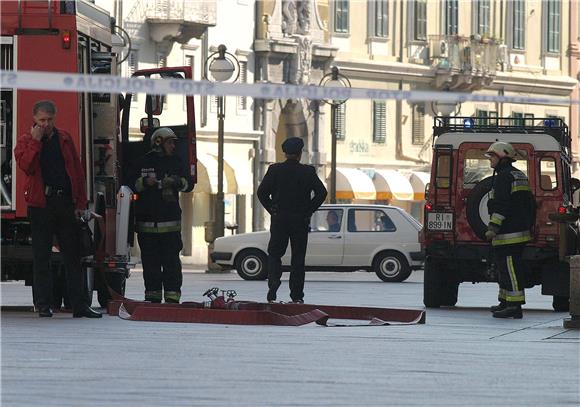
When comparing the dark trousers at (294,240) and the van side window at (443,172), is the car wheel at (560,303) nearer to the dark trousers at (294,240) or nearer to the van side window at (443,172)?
the van side window at (443,172)

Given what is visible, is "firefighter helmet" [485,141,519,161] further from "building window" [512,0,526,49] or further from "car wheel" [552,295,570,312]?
"building window" [512,0,526,49]

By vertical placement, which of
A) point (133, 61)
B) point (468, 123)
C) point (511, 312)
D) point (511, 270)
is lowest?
point (511, 312)

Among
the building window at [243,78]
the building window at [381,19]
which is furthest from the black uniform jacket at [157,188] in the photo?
the building window at [381,19]

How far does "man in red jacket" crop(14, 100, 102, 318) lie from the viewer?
18.6 meters

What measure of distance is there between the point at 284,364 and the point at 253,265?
86.7 ft

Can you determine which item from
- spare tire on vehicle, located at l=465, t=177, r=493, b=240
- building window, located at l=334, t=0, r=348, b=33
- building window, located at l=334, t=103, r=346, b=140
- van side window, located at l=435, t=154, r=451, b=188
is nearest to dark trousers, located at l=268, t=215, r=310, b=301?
spare tire on vehicle, located at l=465, t=177, r=493, b=240

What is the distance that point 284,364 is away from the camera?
14.0 m

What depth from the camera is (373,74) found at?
6819 centimetres

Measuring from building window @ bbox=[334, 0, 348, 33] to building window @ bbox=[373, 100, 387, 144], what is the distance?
2.89 m

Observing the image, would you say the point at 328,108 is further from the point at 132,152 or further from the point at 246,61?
the point at 132,152

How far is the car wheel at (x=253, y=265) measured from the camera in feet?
132

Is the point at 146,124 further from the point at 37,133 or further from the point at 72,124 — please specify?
→ the point at 37,133

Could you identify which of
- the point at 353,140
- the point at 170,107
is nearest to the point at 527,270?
the point at 170,107

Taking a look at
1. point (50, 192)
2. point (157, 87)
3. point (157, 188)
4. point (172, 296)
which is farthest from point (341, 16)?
point (157, 87)
